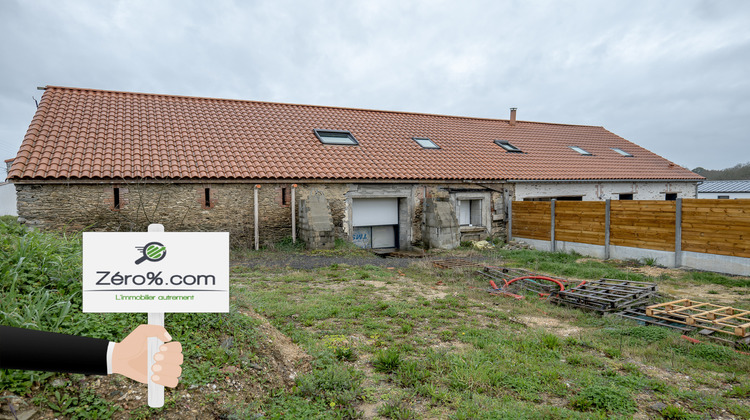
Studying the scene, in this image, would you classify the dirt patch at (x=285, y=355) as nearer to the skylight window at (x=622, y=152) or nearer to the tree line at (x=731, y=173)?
the skylight window at (x=622, y=152)

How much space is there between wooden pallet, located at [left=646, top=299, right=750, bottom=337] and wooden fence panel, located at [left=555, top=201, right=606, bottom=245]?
236 inches

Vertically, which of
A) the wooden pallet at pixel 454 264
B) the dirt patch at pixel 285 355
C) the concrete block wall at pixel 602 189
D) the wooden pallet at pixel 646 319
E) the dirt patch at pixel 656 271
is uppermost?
the concrete block wall at pixel 602 189

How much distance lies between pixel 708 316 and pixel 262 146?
12.9 m

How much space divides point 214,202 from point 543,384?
10.9 meters

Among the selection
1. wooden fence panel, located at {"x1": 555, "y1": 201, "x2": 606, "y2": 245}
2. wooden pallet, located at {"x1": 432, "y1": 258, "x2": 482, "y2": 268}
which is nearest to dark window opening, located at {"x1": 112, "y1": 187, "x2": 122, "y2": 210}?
wooden pallet, located at {"x1": 432, "y1": 258, "x2": 482, "y2": 268}

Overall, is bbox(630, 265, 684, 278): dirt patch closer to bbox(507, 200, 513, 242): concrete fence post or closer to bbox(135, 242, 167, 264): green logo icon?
bbox(507, 200, 513, 242): concrete fence post

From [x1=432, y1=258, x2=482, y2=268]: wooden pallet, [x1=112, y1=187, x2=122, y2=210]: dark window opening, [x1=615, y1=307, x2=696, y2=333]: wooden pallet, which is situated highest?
[x1=112, y1=187, x2=122, y2=210]: dark window opening

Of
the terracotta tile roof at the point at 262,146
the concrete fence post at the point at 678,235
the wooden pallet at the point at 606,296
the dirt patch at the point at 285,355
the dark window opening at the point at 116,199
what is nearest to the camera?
the dirt patch at the point at 285,355

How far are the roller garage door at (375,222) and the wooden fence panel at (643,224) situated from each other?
285 inches

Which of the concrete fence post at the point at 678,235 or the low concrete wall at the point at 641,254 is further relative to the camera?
the low concrete wall at the point at 641,254

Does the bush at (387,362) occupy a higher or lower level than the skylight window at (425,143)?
lower

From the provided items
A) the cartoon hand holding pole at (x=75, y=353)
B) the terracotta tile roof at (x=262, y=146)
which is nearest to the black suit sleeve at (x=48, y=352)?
the cartoon hand holding pole at (x=75, y=353)

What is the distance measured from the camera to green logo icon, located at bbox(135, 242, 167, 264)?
2.39m

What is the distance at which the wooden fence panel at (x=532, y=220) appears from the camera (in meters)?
15.1
